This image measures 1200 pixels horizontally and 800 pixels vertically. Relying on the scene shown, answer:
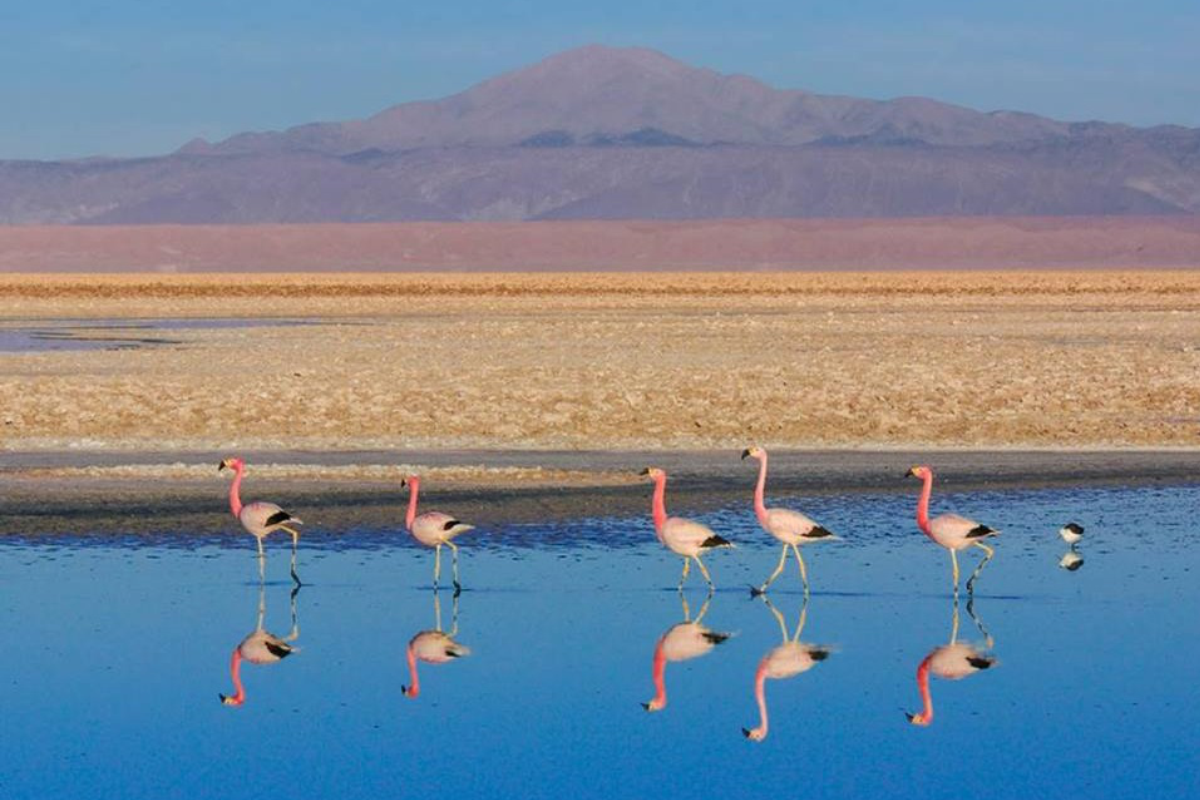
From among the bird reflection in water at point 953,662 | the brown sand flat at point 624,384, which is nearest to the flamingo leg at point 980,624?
the bird reflection in water at point 953,662

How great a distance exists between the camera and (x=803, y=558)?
14.2 m

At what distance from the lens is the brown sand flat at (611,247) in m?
174

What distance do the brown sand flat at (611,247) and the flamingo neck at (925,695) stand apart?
155m

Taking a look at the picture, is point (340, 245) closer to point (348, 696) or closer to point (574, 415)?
point (574, 415)

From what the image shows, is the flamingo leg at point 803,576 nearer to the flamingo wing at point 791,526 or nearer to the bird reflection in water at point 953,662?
the flamingo wing at point 791,526

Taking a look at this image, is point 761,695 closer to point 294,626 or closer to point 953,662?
point 953,662

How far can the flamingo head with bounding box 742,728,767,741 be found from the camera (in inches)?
360

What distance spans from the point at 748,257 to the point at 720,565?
6424 inches

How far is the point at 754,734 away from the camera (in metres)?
9.21

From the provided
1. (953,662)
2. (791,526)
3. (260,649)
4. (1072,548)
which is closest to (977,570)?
(791,526)

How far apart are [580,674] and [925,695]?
171 centimetres

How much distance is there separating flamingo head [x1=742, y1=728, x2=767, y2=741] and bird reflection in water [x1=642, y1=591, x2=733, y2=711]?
0.81 meters

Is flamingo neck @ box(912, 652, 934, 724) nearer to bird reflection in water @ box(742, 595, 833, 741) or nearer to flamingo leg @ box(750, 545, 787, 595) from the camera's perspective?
bird reflection in water @ box(742, 595, 833, 741)

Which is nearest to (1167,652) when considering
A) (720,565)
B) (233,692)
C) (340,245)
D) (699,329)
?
(720,565)
